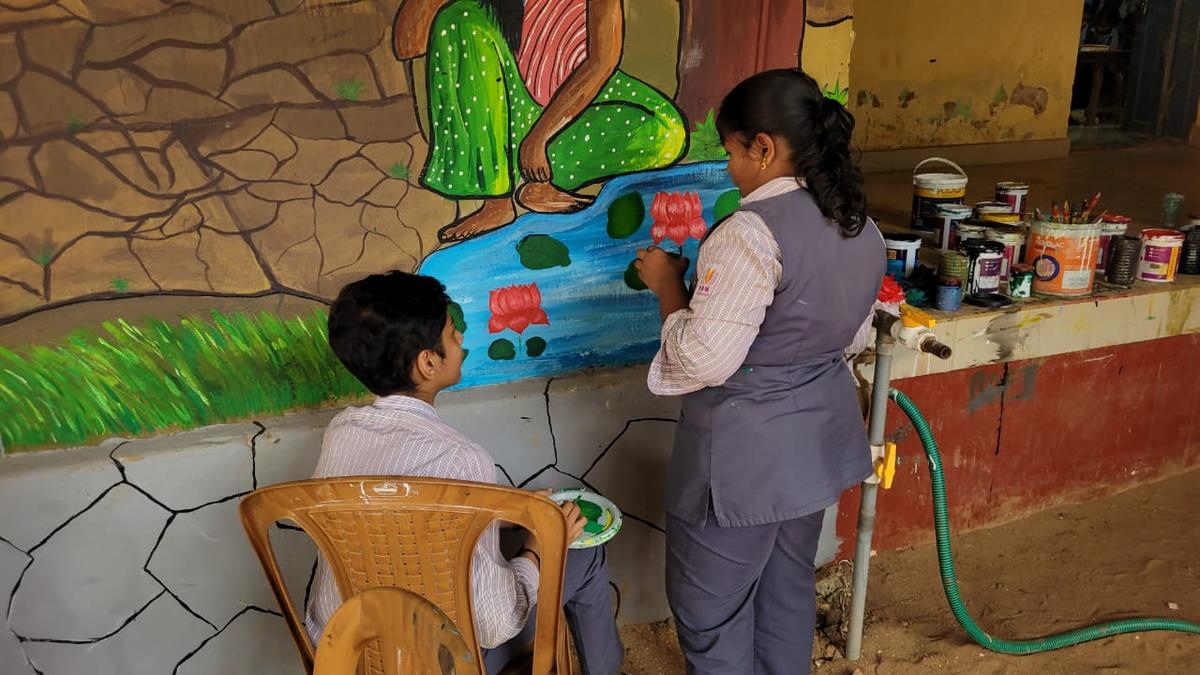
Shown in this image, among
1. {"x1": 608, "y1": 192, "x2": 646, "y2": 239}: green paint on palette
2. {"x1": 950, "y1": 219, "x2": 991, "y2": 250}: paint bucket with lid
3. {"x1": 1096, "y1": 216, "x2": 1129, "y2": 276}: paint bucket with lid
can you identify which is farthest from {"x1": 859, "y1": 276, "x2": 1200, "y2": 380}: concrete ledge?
{"x1": 608, "y1": 192, "x2": 646, "y2": 239}: green paint on palette

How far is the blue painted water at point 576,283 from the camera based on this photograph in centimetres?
211

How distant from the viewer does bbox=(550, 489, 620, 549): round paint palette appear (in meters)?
1.71

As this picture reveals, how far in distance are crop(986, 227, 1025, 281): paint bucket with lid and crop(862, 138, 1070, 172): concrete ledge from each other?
9.63 ft

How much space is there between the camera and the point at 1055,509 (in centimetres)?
311

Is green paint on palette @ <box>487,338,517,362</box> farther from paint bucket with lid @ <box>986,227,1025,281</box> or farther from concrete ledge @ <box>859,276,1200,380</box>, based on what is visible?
paint bucket with lid @ <box>986,227,1025,281</box>

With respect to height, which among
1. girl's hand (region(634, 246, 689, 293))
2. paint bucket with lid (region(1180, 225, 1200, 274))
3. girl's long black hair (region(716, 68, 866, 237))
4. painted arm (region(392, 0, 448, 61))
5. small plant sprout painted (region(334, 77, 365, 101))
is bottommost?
paint bucket with lid (region(1180, 225, 1200, 274))

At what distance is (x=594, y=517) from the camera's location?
6.14 ft

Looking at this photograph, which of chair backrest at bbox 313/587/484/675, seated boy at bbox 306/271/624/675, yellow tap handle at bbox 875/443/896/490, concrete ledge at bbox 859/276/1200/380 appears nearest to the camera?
chair backrest at bbox 313/587/484/675

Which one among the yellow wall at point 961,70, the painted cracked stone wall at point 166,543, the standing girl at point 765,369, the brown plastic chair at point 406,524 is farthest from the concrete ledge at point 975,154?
the brown plastic chair at point 406,524

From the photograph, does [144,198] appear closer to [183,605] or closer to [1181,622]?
[183,605]

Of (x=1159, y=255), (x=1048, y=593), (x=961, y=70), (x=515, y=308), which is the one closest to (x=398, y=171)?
(x=515, y=308)

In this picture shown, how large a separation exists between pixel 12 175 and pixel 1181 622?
2.97 metres

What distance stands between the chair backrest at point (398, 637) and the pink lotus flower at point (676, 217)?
1.43m

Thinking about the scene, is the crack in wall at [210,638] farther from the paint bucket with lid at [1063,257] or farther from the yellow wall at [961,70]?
the yellow wall at [961,70]
